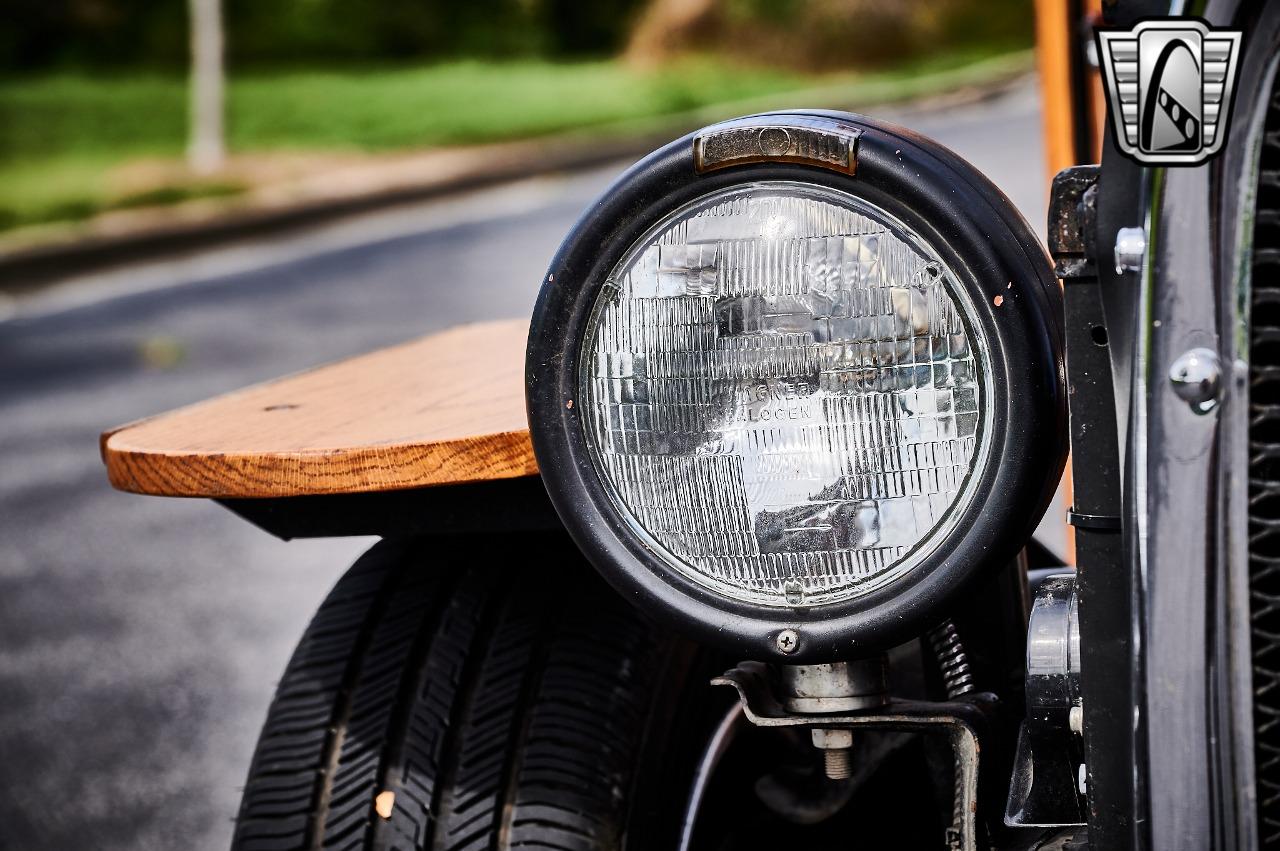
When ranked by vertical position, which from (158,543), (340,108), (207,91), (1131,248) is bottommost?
(158,543)

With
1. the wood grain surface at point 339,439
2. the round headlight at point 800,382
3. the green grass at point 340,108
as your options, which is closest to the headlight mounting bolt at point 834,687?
the round headlight at point 800,382

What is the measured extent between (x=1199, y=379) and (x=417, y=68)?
77.1ft

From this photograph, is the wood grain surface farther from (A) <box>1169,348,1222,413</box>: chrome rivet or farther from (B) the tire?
(A) <box>1169,348,1222,413</box>: chrome rivet

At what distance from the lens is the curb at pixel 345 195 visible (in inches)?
467

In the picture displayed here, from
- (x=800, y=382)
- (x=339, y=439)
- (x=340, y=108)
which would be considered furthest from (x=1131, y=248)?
(x=340, y=108)

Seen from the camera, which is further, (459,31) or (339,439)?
(459,31)

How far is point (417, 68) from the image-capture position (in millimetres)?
23672

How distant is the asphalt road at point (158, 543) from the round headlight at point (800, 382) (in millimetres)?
Result: 2012

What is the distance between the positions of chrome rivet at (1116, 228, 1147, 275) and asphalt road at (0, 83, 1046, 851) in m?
2.37

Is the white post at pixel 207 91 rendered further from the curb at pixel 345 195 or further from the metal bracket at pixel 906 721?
the metal bracket at pixel 906 721

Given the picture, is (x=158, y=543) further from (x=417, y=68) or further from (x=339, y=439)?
(x=417, y=68)

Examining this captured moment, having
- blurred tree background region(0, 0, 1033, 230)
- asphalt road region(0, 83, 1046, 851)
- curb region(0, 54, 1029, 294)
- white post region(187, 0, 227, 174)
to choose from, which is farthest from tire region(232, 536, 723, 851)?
white post region(187, 0, 227, 174)

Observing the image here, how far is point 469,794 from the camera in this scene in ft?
5.37

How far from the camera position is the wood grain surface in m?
1.43
